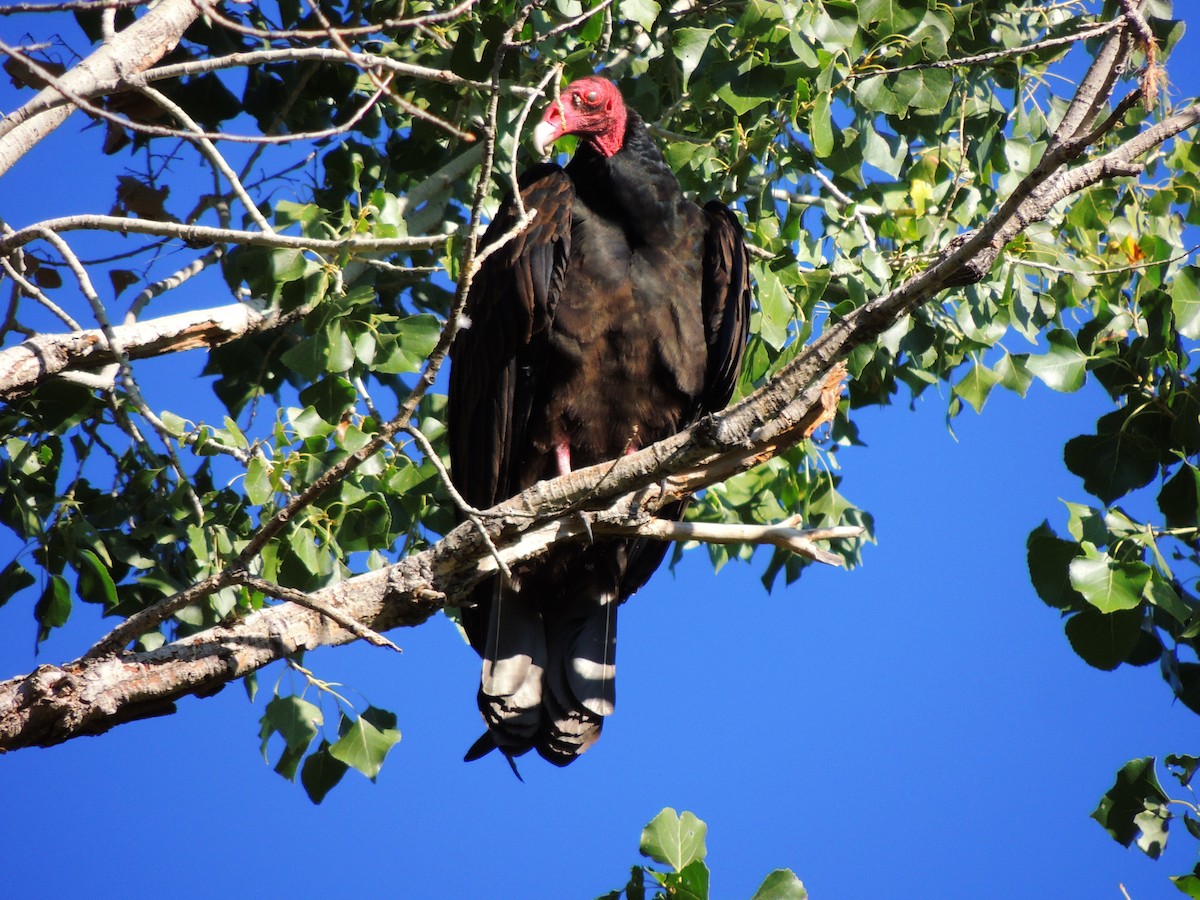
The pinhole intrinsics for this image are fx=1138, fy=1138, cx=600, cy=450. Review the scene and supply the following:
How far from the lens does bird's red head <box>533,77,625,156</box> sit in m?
3.37

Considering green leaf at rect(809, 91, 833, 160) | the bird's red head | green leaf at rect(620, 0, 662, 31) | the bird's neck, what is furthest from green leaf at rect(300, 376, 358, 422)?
green leaf at rect(809, 91, 833, 160)

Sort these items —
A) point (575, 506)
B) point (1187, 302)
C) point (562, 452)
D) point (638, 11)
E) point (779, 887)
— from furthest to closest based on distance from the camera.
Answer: point (562, 452), point (638, 11), point (1187, 302), point (575, 506), point (779, 887)

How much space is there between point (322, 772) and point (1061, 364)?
80.0 inches

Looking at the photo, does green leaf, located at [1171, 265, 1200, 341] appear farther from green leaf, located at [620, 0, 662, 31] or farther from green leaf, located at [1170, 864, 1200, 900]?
green leaf, located at [620, 0, 662, 31]

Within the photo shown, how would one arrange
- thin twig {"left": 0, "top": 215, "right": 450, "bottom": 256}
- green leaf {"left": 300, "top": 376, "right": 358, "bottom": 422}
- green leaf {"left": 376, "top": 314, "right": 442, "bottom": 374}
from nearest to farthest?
1. thin twig {"left": 0, "top": 215, "right": 450, "bottom": 256}
2. green leaf {"left": 376, "top": 314, "right": 442, "bottom": 374}
3. green leaf {"left": 300, "top": 376, "right": 358, "bottom": 422}

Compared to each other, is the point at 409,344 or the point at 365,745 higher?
the point at 409,344

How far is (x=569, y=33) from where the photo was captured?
3523 mm

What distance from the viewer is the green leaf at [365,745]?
256 centimetres

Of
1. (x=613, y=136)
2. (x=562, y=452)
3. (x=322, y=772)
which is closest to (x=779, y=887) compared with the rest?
(x=322, y=772)

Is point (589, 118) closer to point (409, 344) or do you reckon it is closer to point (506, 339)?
point (506, 339)

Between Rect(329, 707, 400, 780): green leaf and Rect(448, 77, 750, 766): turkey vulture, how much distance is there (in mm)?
372

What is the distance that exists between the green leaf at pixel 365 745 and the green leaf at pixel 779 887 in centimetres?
90

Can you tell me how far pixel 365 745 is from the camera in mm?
2568

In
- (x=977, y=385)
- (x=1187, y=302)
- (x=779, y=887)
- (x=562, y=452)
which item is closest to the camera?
(x=779, y=887)
